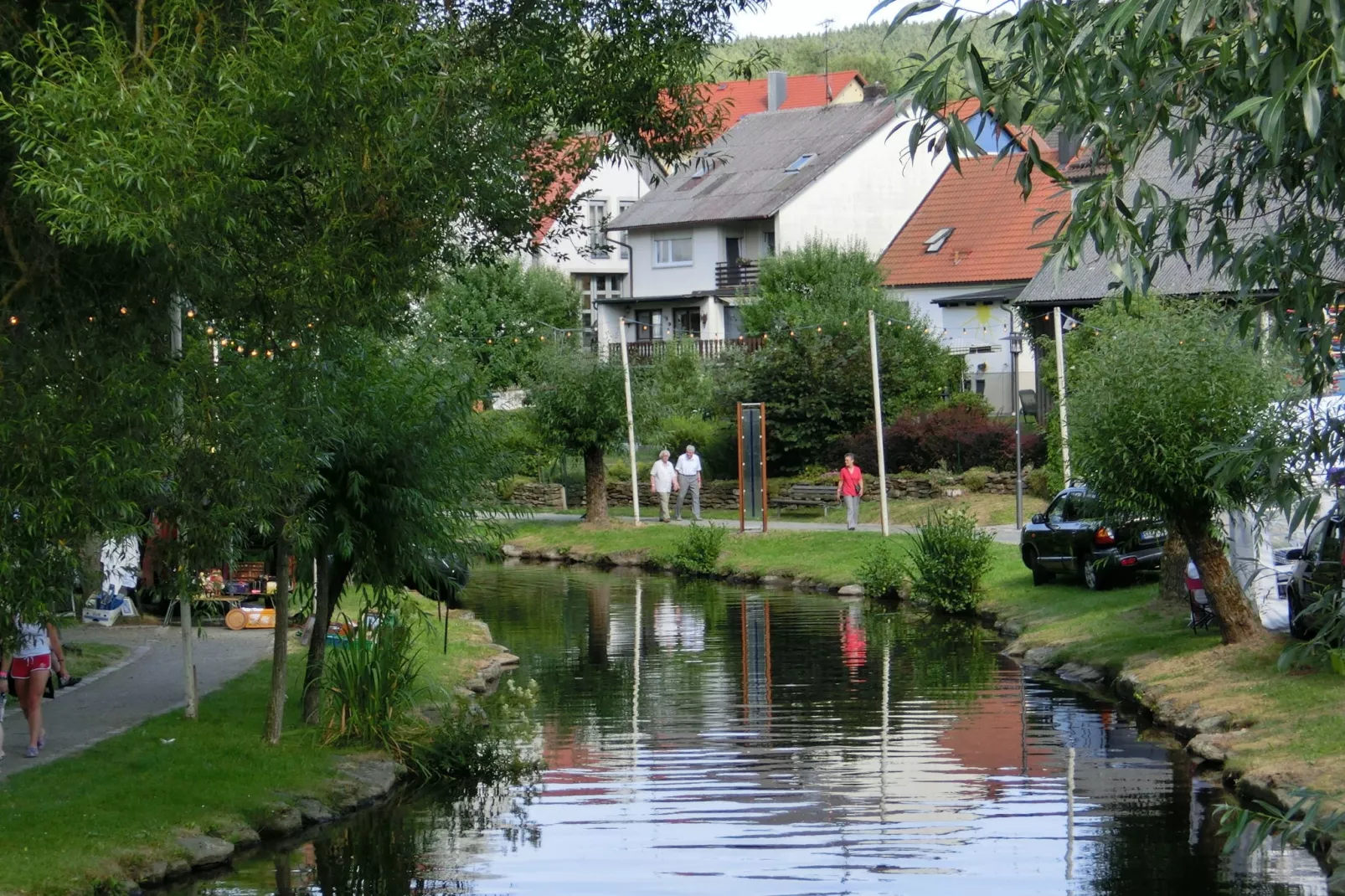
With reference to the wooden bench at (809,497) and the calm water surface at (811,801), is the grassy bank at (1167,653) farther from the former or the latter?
the wooden bench at (809,497)

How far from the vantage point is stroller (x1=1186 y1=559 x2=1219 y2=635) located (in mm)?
20750

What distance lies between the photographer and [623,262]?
83.9m

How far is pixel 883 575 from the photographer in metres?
30.9

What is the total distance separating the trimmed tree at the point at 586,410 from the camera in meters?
43.2

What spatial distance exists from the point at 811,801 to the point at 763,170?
2254 inches

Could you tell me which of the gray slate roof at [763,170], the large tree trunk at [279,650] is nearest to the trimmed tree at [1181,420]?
the large tree trunk at [279,650]

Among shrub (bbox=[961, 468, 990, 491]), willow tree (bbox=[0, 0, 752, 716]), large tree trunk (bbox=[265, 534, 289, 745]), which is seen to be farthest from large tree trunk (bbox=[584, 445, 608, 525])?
willow tree (bbox=[0, 0, 752, 716])

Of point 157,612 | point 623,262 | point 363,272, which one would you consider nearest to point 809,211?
point 623,262

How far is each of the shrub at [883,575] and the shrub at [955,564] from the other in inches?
72.3

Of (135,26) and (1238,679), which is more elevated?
(135,26)

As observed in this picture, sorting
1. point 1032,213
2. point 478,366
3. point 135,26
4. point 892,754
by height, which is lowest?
point 892,754

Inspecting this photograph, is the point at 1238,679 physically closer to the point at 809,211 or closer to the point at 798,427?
the point at 798,427

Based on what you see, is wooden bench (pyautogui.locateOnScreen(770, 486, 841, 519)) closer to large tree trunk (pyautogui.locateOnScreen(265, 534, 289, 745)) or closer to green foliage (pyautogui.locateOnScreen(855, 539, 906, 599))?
green foliage (pyautogui.locateOnScreen(855, 539, 906, 599))

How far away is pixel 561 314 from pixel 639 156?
51756mm
